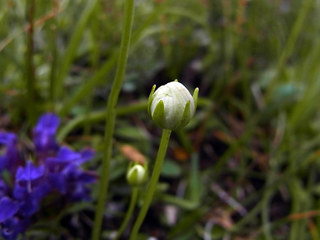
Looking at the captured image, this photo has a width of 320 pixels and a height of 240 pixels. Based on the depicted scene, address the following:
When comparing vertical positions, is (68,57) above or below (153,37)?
below

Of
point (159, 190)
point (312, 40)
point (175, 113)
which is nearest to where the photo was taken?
point (175, 113)

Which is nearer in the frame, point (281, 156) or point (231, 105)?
point (281, 156)

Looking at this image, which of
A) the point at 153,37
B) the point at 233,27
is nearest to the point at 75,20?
the point at 153,37

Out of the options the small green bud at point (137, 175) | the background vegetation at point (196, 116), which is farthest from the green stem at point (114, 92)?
the background vegetation at point (196, 116)

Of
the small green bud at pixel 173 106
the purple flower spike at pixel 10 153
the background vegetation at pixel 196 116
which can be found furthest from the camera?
the background vegetation at pixel 196 116

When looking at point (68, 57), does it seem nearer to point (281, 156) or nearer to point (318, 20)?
point (281, 156)

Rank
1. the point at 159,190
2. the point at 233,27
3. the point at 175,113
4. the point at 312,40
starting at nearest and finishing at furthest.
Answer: the point at 175,113
the point at 159,190
the point at 233,27
the point at 312,40

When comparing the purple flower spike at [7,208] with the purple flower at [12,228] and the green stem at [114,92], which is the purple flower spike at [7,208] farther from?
the green stem at [114,92]
